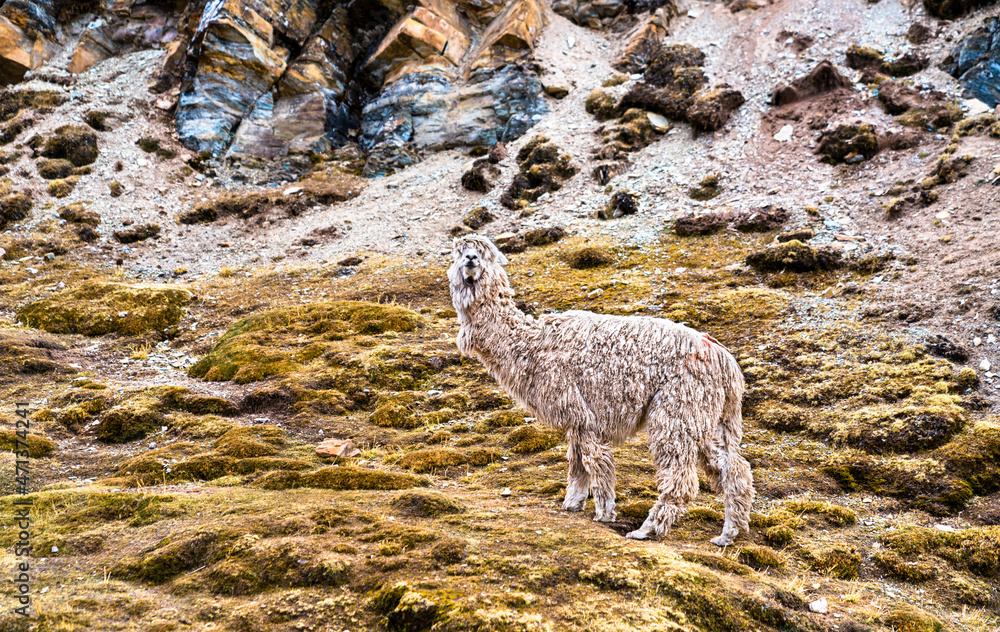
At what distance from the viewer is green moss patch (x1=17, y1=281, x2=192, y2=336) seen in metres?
20.2

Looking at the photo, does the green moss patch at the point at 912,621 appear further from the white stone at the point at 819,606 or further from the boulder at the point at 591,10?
the boulder at the point at 591,10

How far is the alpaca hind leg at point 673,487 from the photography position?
6766mm

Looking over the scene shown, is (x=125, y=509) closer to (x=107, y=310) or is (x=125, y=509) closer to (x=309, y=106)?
(x=107, y=310)

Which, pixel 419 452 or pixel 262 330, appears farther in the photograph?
pixel 262 330

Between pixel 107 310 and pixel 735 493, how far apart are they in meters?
23.1

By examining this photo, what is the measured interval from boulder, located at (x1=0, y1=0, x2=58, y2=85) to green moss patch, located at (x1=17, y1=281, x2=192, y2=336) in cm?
3525

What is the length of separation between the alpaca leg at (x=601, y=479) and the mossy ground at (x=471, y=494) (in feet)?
1.31

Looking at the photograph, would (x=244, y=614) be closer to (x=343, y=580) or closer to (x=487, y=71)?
(x=343, y=580)

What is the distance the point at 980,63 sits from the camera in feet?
94.2

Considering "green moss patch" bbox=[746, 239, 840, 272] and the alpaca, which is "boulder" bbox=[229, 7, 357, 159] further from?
the alpaca

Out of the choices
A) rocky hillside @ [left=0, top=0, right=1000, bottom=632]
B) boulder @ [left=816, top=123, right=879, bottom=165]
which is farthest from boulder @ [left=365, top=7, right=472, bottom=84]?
boulder @ [left=816, top=123, right=879, bottom=165]

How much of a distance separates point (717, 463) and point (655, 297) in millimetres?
12677

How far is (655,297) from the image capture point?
1931cm

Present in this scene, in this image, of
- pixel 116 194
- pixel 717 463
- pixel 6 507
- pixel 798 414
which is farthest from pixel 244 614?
pixel 116 194
